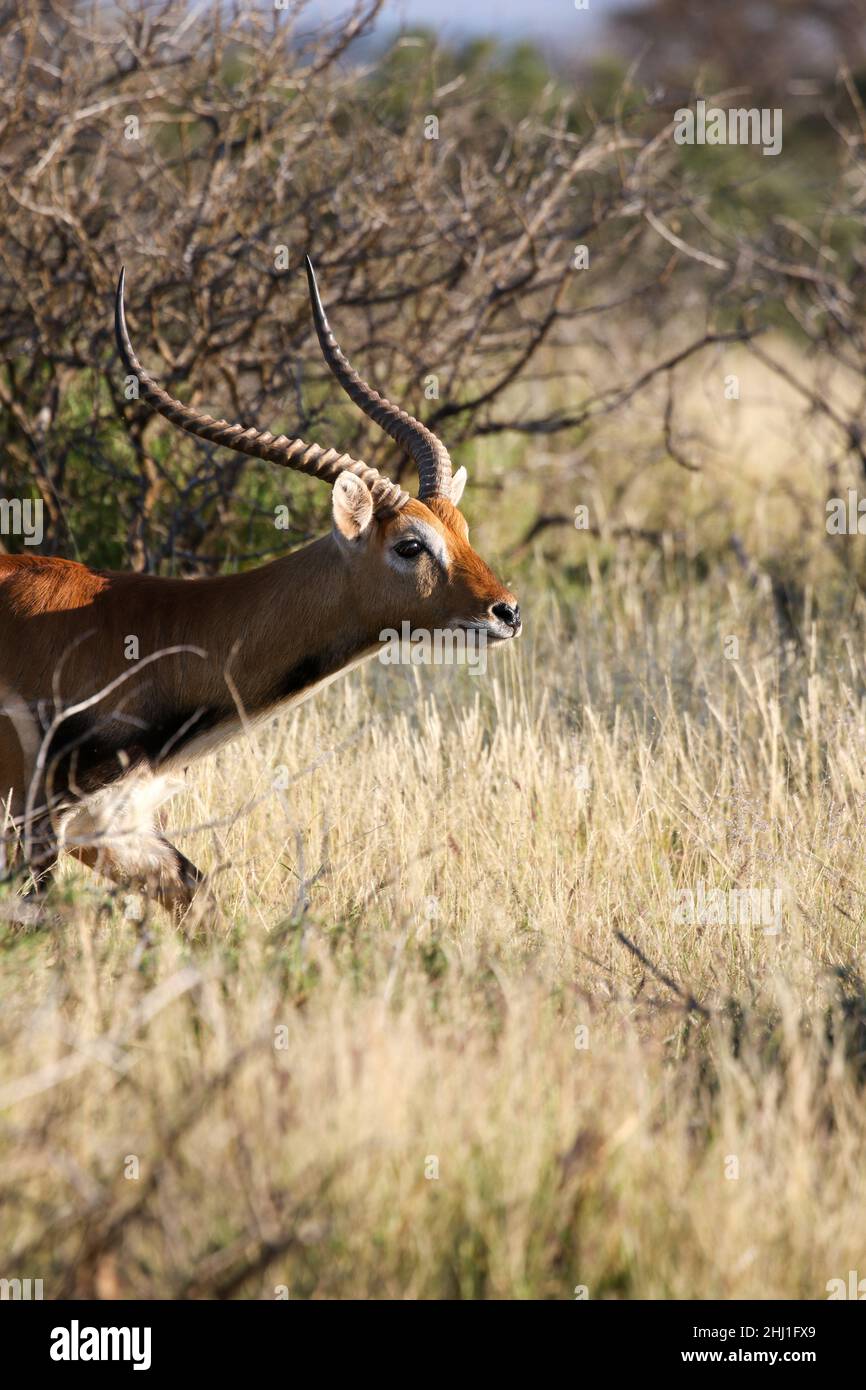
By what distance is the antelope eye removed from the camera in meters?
5.37

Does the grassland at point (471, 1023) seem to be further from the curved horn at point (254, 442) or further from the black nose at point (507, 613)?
the curved horn at point (254, 442)

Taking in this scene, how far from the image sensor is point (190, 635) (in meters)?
5.46

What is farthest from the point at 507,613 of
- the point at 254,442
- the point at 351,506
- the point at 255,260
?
the point at 255,260

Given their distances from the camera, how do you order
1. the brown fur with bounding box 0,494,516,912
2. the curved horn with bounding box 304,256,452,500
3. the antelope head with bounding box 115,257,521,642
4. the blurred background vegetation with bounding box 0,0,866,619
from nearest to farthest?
the brown fur with bounding box 0,494,516,912 < the antelope head with bounding box 115,257,521,642 < the curved horn with bounding box 304,256,452,500 < the blurred background vegetation with bounding box 0,0,866,619

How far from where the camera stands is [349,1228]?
11.0 ft

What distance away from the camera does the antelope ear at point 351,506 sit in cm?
530

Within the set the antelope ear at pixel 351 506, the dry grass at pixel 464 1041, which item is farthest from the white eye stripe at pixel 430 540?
the dry grass at pixel 464 1041

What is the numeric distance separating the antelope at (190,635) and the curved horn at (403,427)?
0.26 meters

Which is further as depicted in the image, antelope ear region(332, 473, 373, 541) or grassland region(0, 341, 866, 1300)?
antelope ear region(332, 473, 373, 541)

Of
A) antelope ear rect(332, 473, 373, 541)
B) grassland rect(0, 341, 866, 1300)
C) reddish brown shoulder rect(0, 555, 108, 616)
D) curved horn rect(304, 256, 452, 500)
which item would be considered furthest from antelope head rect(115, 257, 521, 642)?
grassland rect(0, 341, 866, 1300)

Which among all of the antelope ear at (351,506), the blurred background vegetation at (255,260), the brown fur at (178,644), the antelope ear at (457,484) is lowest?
the brown fur at (178,644)

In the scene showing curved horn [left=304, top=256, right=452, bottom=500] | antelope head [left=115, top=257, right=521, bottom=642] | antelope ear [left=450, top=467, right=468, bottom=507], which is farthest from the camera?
antelope ear [left=450, top=467, right=468, bottom=507]

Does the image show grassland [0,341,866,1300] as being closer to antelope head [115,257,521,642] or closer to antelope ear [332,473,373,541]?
antelope head [115,257,521,642]

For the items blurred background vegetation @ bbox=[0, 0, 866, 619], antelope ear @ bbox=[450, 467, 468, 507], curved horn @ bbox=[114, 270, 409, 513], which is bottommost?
antelope ear @ bbox=[450, 467, 468, 507]
